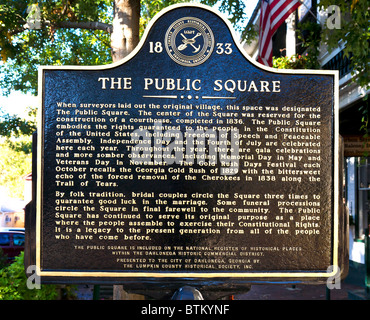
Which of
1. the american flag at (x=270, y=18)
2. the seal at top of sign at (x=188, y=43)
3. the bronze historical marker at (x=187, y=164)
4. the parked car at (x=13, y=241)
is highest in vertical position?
the american flag at (x=270, y=18)

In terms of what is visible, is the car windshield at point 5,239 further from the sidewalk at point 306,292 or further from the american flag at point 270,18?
the american flag at point 270,18

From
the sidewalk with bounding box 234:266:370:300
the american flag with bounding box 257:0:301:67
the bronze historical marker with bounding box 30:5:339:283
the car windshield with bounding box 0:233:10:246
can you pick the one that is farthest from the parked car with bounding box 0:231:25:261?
the bronze historical marker with bounding box 30:5:339:283

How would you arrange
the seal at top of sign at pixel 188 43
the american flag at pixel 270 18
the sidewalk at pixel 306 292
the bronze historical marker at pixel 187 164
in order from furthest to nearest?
the sidewalk at pixel 306 292
the american flag at pixel 270 18
the seal at top of sign at pixel 188 43
the bronze historical marker at pixel 187 164

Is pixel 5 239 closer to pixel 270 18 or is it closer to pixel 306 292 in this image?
pixel 306 292

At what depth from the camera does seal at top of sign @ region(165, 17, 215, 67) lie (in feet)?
14.5

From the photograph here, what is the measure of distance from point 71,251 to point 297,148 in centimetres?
238

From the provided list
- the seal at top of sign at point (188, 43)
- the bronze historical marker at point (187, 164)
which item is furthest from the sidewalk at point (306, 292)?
the seal at top of sign at point (188, 43)

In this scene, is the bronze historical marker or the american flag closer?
the bronze historical marker

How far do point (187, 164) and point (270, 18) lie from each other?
17.7 feet

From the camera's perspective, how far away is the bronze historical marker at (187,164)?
430 cm

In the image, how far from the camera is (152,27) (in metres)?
4.45

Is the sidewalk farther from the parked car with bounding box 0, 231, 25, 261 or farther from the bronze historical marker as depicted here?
the parked car with bounding box 0, 231, 25, 261

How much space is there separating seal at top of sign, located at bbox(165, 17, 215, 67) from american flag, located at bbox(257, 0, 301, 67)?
442 centimetres
